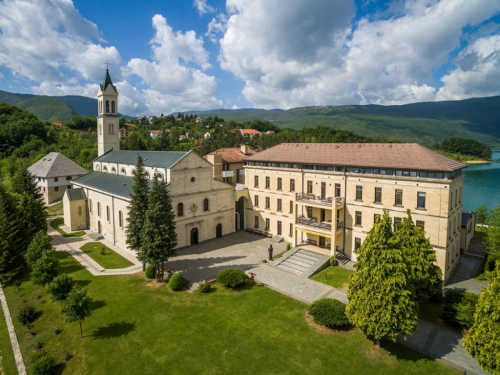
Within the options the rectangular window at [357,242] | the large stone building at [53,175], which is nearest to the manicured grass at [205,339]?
the rectangular window at [357,242]

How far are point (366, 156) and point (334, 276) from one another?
438 inches

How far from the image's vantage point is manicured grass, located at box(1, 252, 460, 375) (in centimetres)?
1585

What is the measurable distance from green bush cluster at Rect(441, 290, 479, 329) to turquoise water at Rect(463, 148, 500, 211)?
4609 centimetres

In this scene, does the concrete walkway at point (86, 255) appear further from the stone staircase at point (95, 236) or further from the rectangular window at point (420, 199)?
the rectangular window at point (420, 199)

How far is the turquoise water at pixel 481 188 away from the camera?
2410 inches

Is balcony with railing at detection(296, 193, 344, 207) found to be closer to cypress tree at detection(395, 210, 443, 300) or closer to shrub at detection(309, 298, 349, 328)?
cypress tree at detection(395, 210, 443, 300)

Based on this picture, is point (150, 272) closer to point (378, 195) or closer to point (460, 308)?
point (378, 195)

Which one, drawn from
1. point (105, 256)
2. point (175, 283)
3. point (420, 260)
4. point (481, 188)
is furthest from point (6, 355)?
point (481, 188)

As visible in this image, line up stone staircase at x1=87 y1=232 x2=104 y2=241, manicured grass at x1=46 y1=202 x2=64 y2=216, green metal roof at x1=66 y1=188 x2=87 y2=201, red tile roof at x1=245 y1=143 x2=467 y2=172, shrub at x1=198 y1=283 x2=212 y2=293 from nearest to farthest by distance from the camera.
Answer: shrub at x1=198 y1=283 x2=212 y2=293, red tile roof at x1=245 y1=143 x2=467 y2=172, stone staircase at x1=87 y1=232 x2=104 y2=241, green metal roof at x1=66 y1=188 x2=87 y2=201, manicured grass at x1=46 y1=202 x2=64 y2=216

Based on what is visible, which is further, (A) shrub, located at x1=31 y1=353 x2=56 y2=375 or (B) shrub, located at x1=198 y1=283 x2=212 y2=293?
(B) shrub, located at x1=198 y1=283 x2=212 y2=293

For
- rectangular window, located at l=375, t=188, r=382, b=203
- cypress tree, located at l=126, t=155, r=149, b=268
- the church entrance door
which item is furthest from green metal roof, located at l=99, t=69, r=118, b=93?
rectangular window, located at l=375, t=188, r=382, b=203

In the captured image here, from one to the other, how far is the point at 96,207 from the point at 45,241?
1275 centimetres

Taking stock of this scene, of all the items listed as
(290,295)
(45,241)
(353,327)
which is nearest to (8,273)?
(45,241)

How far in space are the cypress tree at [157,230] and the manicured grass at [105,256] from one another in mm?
5859
